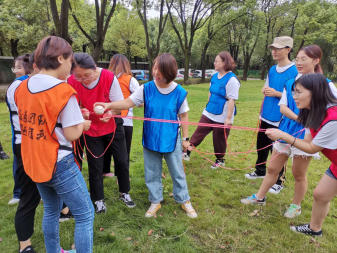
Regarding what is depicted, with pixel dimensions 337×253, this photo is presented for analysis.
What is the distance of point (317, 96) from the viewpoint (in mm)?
2156

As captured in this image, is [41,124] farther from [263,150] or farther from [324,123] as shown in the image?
[263,150]

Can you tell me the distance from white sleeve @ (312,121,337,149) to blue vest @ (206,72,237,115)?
Result: 2125 mm

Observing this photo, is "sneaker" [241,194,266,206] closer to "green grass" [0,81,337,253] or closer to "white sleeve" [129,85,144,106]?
"green grass" [0,81,337,253]

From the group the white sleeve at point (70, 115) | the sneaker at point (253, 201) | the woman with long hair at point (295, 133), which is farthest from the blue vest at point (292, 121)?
the white sleeve at point (70, 115)

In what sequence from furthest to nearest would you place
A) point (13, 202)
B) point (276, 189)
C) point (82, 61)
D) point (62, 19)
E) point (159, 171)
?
point (62, 19), point (276, 189), point (13, 202), point (159, 171), point (82, 61)

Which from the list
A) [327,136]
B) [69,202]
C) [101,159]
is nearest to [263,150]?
[327,136]

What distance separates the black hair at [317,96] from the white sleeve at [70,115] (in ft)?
6.78

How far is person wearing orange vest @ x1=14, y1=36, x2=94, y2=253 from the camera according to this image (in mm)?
1592

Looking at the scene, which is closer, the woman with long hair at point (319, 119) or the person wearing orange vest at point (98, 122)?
the woman with long hair at point (319, 119)

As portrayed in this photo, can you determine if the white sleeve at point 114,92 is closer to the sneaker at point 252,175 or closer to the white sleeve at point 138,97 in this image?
the white sleeve at point 138,97

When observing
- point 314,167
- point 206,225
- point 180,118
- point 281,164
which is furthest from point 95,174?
point 314,167

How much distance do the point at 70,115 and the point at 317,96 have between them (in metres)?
2.17

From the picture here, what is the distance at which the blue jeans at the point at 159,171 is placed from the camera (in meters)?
2.94

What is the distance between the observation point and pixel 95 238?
2709 millimetres
